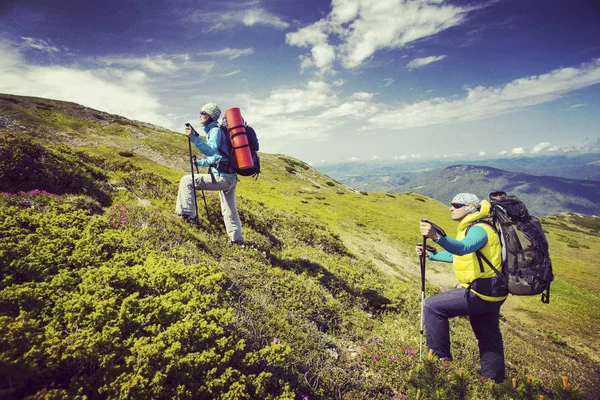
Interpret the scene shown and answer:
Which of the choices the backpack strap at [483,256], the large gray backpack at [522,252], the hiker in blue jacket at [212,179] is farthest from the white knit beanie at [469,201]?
the hiker in blue jacket at [212,179]

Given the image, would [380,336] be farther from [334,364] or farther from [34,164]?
[34,164]

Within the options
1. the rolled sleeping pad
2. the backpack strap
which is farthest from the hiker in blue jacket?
the backpack strap

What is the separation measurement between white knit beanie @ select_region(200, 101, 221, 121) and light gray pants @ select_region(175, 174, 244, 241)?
1.90m

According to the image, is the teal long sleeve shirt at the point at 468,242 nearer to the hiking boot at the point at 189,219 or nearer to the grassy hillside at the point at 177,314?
the grassy hillside at the point at 177,314

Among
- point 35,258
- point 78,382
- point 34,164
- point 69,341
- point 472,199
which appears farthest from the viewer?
point 34,164

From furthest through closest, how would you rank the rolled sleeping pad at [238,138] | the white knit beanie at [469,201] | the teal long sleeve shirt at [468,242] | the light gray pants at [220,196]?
the light gray pants at [220,196] → the rolled sleeping pad at [238,138] → the white knit beanie at [469,201] → the teal long sleeve shirt at [468,242]

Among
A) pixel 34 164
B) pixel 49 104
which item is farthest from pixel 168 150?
pixel 34 164

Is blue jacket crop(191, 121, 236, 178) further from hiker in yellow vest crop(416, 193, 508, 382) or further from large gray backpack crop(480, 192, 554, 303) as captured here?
large gray backpack crop(480, 192, 554, 303)

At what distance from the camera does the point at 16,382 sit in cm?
336

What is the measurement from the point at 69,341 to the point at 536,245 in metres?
8.42

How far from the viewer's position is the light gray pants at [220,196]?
928cm

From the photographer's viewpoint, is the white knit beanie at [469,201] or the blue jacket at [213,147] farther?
the blue jacket at [213,147]

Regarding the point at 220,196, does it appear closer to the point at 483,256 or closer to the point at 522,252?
the point at 483,256

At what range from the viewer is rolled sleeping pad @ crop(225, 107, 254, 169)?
8852 millimetres
